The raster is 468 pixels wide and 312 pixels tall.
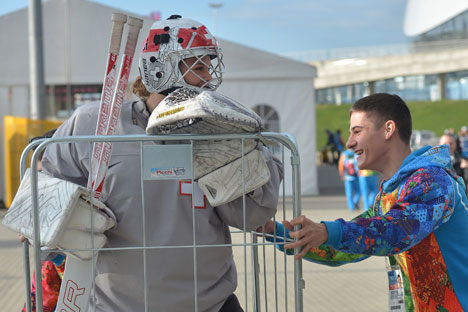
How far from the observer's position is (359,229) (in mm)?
2127

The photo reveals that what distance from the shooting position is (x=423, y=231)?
85.3 inches

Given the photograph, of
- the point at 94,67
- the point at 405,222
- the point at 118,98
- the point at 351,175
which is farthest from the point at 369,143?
the point at 94,67

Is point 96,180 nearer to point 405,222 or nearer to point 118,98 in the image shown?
point 118,98

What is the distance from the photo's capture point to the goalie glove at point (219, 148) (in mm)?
1954

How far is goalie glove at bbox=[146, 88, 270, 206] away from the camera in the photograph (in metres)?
1.95

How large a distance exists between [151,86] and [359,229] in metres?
0.93

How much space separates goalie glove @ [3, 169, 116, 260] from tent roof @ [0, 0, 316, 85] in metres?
12.0

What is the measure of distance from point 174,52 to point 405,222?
103 centimetres

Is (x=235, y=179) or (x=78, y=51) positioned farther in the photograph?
(x=78, y=51)

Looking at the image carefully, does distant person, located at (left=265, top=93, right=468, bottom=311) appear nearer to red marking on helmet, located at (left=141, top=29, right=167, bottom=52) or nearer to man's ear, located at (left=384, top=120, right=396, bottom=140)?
man's ear, located at (left=384, top=120, right=396, bottom=140)

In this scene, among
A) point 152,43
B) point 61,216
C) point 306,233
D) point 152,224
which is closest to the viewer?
point 61,216

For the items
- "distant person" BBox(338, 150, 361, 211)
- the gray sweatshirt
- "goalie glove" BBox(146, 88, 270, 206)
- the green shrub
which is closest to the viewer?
"goalie glove" BBox(146, 88, 270, 206)

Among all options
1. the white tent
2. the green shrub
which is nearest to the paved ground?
the white tent

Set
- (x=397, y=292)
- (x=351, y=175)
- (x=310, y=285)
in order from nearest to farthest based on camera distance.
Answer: (x=397, y=292)
(x=310, y=285)
(x=351, y=175)
